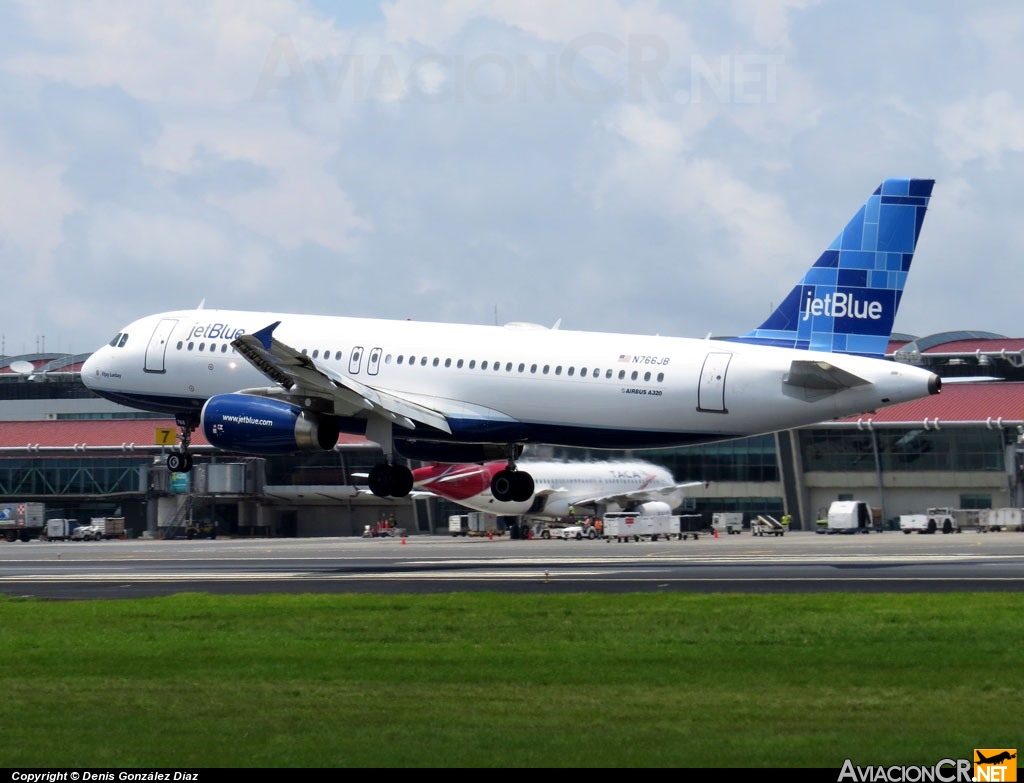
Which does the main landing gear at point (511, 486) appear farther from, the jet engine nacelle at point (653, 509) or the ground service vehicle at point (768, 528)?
the jet engine nacelle at point (653, 509)

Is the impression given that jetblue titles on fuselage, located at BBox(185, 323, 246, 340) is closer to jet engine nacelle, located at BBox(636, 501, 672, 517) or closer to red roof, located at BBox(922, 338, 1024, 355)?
jet engine nacelle, located at BBox(636, 501, 672, 517)

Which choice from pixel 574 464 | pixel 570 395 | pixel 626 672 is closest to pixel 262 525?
pixel 574 464

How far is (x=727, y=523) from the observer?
321ft

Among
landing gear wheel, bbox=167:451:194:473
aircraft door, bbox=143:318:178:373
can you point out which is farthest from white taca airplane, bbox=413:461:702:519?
aircraft door, bbox=143:318:178:373

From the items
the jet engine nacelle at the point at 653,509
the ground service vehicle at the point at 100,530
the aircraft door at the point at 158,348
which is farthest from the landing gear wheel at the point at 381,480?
the ground service vehicle at the point at 100,530

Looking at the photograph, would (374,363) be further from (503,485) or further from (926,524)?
(926,524)

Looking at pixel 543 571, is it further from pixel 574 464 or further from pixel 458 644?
pixel 574 464

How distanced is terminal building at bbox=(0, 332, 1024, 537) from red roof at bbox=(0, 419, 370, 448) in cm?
11

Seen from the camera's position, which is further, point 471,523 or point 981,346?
point 981,346

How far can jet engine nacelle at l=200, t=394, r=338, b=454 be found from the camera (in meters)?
43.5

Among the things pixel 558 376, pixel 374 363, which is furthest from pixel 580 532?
pixel 558 376

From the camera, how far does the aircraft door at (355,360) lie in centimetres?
4700

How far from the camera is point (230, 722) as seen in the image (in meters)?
15.8

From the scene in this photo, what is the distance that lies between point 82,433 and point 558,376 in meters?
76.0
